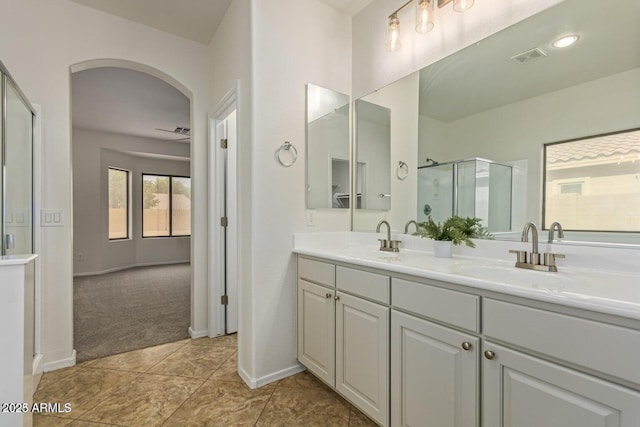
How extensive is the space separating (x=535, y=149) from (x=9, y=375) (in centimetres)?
259

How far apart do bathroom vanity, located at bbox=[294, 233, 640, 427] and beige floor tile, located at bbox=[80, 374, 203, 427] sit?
93cm

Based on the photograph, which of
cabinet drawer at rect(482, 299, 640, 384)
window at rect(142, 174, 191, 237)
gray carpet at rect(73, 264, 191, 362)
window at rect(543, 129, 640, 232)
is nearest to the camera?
cabinet drawer at rect(482, 299, 640, 384)

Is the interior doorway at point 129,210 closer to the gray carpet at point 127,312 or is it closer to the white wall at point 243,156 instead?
the gray carpet at point 127,312

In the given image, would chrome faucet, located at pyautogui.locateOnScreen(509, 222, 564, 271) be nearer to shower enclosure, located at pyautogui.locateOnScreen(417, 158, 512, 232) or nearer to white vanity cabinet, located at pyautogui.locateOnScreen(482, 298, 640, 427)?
shower enclosure, located at pyautogui.locateOnScreen(417, 158, 512, 232)

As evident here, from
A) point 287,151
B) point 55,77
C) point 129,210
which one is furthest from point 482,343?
point 129,210

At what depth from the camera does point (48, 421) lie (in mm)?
1622

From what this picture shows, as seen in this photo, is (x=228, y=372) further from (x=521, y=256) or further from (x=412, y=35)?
(x=412, y=35)

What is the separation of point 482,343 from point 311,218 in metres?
1.39

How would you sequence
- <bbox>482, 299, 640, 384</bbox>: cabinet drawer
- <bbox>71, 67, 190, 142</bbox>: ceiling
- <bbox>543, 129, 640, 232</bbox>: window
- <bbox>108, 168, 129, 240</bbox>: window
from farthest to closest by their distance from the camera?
<bbox>108, 168, 129, 240</bbox>: window → <bbox>71, 67, 190, 142</bbox>: ceiling → <bbox>543, 129, 640, 232</bbox>: window → <bbox>482, 299, 640, 384</bbox>: cabinet drawer

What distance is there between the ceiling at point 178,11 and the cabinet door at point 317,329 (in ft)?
7.01

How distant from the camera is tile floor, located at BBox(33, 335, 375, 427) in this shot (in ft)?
5.37

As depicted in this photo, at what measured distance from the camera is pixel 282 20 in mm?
2084

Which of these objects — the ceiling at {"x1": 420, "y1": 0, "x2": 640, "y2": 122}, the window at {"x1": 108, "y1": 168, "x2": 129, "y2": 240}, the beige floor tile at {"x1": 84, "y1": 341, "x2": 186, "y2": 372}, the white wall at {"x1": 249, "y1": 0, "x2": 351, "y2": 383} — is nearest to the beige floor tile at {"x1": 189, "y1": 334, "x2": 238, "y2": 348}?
the beige floor tile at {"x1": 84, "y1": 341, "x2": 186, "y2": 372}

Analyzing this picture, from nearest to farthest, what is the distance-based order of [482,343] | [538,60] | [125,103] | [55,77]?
1. [482,343]
2. [538,60]
3. [55,77]
4. [125,103]
